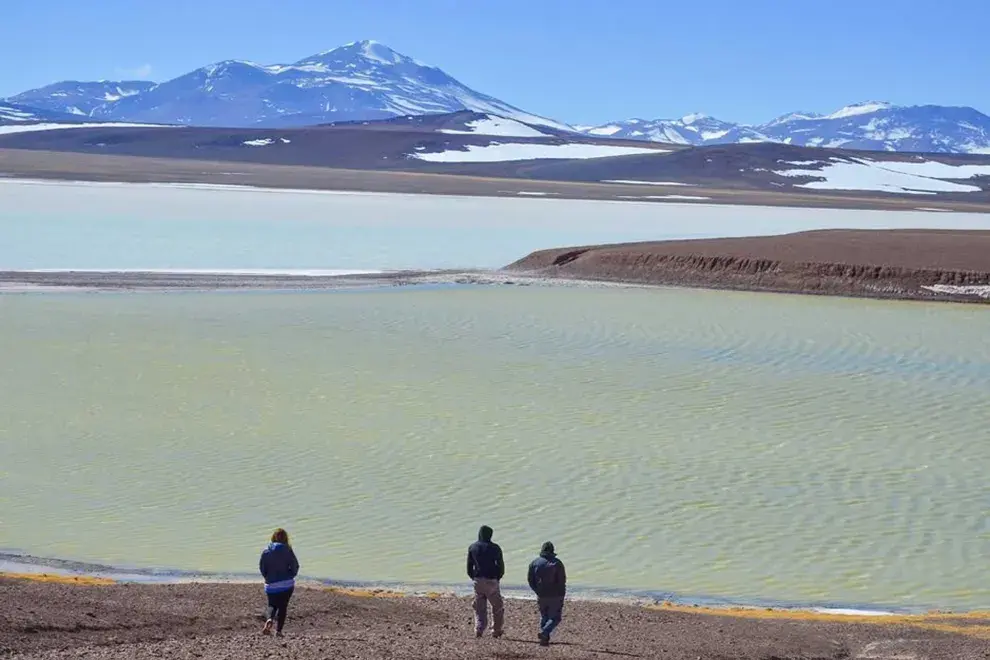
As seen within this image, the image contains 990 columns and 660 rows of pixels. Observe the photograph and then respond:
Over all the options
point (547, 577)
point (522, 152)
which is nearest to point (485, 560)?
point (547, 577)

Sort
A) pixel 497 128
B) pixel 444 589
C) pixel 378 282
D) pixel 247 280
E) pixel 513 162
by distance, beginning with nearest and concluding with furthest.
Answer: pixel 444 589, pixel 247 280, pixel 378 282, pixel 513 162, pixel 497 128

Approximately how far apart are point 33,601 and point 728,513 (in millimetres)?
6198

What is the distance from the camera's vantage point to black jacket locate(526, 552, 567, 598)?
26.7 feet

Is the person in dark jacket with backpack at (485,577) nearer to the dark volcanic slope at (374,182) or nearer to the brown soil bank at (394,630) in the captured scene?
the brown soil bank at (394,630)

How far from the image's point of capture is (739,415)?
1727 cm

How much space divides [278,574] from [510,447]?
714 centimetres

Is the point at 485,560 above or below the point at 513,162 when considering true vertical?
below

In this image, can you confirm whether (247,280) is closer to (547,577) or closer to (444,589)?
(444,589)

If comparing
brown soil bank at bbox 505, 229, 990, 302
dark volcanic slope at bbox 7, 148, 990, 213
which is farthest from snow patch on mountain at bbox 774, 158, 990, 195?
brown soil bank at bbox 505, 229, 990, 302

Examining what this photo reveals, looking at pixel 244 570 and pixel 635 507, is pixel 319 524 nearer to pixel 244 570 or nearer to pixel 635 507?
pixel 244 570

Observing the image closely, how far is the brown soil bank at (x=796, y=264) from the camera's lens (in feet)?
105

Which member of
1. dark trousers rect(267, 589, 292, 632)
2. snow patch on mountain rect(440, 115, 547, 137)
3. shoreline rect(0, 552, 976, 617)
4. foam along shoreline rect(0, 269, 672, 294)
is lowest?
shoreline rect(0, 552, 976, 617)

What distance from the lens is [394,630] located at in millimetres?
8500

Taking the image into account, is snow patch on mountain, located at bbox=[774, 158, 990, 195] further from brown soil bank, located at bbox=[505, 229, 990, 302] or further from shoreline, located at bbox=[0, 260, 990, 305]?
shoreline, located at bbox=[0, 260, 990, 305]
